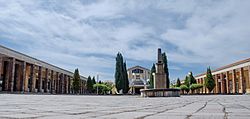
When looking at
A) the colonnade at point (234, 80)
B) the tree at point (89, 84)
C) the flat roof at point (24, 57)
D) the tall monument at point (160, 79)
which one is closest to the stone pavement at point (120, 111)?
the tall monument at point (160, 79)

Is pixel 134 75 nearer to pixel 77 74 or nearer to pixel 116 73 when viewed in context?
pixel 77 74

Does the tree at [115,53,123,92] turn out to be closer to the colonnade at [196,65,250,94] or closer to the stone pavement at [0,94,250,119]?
the colonnade at [196,65,250,94]

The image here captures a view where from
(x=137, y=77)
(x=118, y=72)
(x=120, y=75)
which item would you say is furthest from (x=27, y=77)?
(x=137, y=77)

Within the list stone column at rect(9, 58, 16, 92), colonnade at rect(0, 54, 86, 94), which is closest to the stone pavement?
colonnade at rect(0, 54, 86, 94)

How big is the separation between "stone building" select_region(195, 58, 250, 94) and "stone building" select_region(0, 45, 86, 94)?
1563 inches

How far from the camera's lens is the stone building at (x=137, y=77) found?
78.2 m

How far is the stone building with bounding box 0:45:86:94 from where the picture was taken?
40.4 meters

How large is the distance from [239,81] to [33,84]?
1637 inches

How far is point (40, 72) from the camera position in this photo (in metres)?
51.3

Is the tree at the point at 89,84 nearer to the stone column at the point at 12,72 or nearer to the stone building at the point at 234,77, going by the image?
the stone building at the point at 234,77

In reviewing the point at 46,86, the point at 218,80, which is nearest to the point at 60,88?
the point at 46,86

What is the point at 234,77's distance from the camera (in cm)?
5597

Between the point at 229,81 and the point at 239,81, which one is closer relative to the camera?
the point at 239,81

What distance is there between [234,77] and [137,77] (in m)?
32.7
